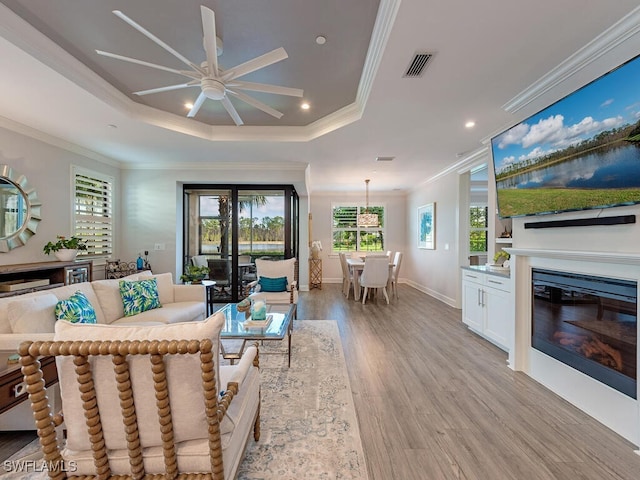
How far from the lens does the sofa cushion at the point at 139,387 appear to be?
1.06 m

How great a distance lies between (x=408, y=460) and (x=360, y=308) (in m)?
3.69

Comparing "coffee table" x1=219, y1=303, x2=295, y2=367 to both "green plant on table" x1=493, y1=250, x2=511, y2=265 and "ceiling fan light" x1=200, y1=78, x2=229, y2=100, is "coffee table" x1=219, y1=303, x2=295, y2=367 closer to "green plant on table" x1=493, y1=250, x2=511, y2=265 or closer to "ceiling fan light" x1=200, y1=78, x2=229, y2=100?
"ceiling fan light" x1=200, y1=78, x2=229, y2=100

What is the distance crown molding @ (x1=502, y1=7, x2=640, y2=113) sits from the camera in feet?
6.26

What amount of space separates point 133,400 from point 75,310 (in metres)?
1.92

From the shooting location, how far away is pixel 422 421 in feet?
6.95

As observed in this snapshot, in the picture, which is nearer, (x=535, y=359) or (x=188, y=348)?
(x=188, y=348)

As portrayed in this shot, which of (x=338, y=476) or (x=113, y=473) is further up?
(x=113, y=473)

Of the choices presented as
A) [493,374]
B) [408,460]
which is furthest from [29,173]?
[493,374]

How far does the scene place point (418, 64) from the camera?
2354 mm

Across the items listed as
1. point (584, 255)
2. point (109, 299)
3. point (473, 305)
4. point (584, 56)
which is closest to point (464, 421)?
point (584, 255)

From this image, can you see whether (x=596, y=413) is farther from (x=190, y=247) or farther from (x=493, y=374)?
(x=190, y=247)

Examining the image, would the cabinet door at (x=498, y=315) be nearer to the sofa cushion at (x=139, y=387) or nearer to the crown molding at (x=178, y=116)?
the crown molding at (x=178, y=116)

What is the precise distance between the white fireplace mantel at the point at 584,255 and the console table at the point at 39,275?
516 cm

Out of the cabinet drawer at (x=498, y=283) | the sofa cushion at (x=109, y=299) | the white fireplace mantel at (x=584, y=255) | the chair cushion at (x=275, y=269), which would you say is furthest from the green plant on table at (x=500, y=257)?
the sofa cushion at (x=109, y=299)
